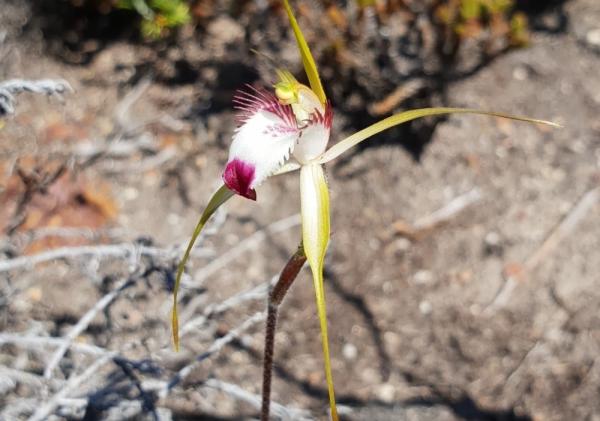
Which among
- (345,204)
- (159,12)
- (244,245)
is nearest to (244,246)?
(244,245)

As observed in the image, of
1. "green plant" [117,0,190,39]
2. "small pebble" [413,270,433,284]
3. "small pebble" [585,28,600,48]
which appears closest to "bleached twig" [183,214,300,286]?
"small pebble" [413,270,433,284]

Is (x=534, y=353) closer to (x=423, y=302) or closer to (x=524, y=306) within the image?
(x=524, y=306)

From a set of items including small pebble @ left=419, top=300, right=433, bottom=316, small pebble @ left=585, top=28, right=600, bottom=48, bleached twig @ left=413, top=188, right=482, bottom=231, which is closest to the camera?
→ small pebble @ left=419, top=300, right=433, bottom=316

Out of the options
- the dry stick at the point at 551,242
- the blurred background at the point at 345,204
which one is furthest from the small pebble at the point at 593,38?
the dry stick at the point at 551,242

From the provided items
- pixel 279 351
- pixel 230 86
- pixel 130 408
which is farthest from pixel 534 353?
pixel 230 86

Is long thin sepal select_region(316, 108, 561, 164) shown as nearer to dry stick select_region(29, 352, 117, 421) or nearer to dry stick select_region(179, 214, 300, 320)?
dry stick select_region(29, 352, 117, 421)

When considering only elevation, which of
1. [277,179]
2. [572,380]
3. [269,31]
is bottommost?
[572,380]

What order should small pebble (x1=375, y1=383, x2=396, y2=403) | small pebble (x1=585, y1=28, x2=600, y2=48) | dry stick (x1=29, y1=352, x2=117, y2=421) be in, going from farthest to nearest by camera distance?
small pebble (x1=585, y1=28, x2=600, y2=48), small pebble (x1=375, y1=383, x2=396, y2=403), dry stick (x1=29, y1=352, x2=117, y2=421)
